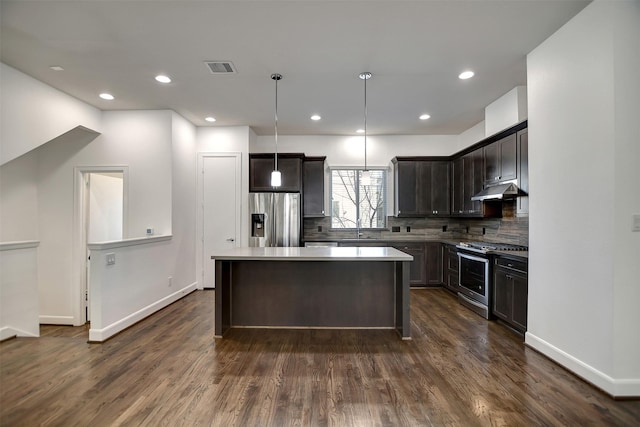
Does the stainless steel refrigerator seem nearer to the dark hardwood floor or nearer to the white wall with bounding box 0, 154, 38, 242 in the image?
the dark hardwood floor

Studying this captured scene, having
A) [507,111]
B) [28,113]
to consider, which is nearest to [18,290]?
[28,113]

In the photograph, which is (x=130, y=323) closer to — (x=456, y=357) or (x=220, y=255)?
(x=220, y=255)

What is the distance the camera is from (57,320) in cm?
435

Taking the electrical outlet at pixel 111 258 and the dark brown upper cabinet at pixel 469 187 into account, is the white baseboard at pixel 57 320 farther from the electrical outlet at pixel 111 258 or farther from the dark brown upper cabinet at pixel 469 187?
the dark brown upper cabinet at pixel 469 187

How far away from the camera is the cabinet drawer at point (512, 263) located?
10.3 feet

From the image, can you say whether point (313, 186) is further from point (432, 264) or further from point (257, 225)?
point (432, 264)

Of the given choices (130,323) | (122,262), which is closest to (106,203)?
(122,262)

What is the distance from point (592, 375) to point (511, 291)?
1153 millimetres

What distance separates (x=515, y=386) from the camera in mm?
2293

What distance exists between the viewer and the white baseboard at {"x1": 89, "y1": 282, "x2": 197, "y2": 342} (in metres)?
3.18

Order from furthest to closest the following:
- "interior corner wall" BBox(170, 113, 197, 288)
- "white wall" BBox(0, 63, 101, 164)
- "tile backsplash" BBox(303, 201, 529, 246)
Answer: "tile backsplash" BBox(303, 201, 529, 246) → "interior corner wall" BBox(170, 113, 197, 288) → "white wall" BBox(0, 63, 101, 164)

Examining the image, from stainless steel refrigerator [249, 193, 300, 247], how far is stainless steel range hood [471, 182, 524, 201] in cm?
299

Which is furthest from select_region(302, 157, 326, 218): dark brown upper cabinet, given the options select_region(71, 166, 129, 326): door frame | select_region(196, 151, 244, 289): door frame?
select_region(71, 166, 129, 326): door frame

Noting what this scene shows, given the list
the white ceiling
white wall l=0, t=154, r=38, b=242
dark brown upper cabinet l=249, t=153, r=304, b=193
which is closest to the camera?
the white ceiling
